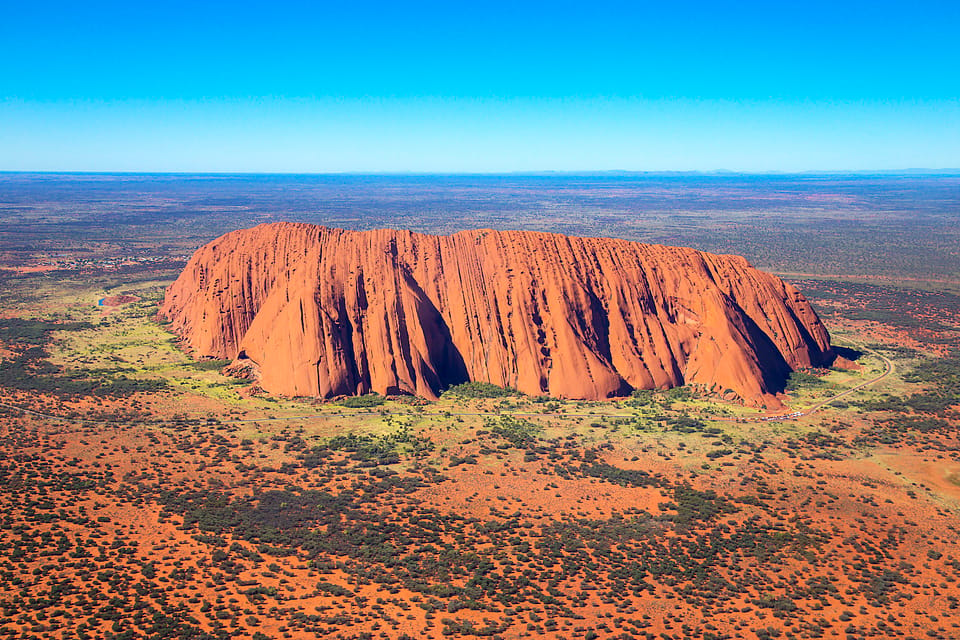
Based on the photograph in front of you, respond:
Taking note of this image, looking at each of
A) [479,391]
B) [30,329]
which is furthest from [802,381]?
[30,329]

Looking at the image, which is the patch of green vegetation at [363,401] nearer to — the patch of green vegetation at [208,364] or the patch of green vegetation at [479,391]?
the patch of green vegetation at [479,391]

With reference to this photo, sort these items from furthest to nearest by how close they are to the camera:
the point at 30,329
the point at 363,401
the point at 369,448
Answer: the point at 30,329 < the point at 363,401 < the point at 369,448

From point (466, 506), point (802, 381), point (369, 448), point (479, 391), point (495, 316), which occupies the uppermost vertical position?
point (495, 316)

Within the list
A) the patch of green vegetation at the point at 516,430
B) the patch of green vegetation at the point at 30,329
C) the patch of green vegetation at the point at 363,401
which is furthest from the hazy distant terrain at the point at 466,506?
the patch of green vegetation at the point at 30,329

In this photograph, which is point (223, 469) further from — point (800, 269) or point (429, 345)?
point (800, 269)

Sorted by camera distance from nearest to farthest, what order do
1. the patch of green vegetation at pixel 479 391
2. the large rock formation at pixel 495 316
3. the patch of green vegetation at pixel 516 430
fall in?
the patch of green vegetation at pixel 516 430 → the patch of green vegetation at pixel 479 391 → the large rock formation at pixel 495 316

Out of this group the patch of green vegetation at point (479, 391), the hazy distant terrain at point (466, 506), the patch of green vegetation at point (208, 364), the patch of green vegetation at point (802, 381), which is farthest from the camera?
the patch of green vegetation at point (208, 364)

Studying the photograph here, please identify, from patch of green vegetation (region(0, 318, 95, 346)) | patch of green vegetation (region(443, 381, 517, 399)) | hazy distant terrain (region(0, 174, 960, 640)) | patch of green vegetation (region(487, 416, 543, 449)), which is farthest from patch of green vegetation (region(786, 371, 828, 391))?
patch of green vegetation (region(0, 318, 95, 346))

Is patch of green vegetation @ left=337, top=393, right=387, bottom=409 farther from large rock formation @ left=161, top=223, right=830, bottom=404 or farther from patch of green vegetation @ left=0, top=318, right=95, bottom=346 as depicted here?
patch of green vegetation @ left=0, top=318, right=95, bottom=346

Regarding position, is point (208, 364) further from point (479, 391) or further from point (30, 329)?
point (30, 329)
